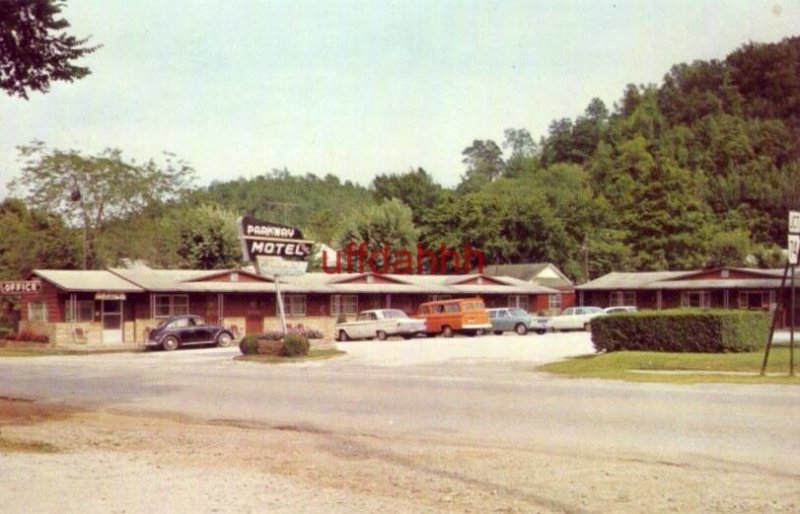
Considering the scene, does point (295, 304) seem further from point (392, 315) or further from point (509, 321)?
point (509, 321)

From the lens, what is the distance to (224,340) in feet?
148

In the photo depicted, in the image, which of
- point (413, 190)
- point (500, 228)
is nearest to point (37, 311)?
point (500, 228)

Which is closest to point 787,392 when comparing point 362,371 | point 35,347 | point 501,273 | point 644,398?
point 644,398

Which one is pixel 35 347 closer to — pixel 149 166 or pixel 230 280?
pixel 230 280

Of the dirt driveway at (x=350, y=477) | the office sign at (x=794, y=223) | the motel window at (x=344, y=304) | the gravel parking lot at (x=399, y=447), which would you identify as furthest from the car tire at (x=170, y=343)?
the dirt driveway at (x=350, y=477)

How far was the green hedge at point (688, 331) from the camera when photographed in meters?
26.7

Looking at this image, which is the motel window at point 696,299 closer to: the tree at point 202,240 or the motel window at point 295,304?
the motel window at point 295,304

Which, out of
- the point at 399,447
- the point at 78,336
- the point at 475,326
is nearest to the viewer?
the point at 399,447

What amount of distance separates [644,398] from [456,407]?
3522 mm

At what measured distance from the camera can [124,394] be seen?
21.1 m

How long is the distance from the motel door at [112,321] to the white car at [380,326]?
36.9 feet

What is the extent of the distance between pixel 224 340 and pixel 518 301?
2723 cm

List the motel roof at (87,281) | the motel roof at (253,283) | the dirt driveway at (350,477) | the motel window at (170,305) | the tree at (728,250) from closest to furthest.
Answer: the dirt driveway at (350,477) → the motel roof at (87,281) → the motel roof at (253,283) → the motel window at (170,305) → the tree at (728,250)

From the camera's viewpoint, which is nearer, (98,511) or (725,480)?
(98,511)
